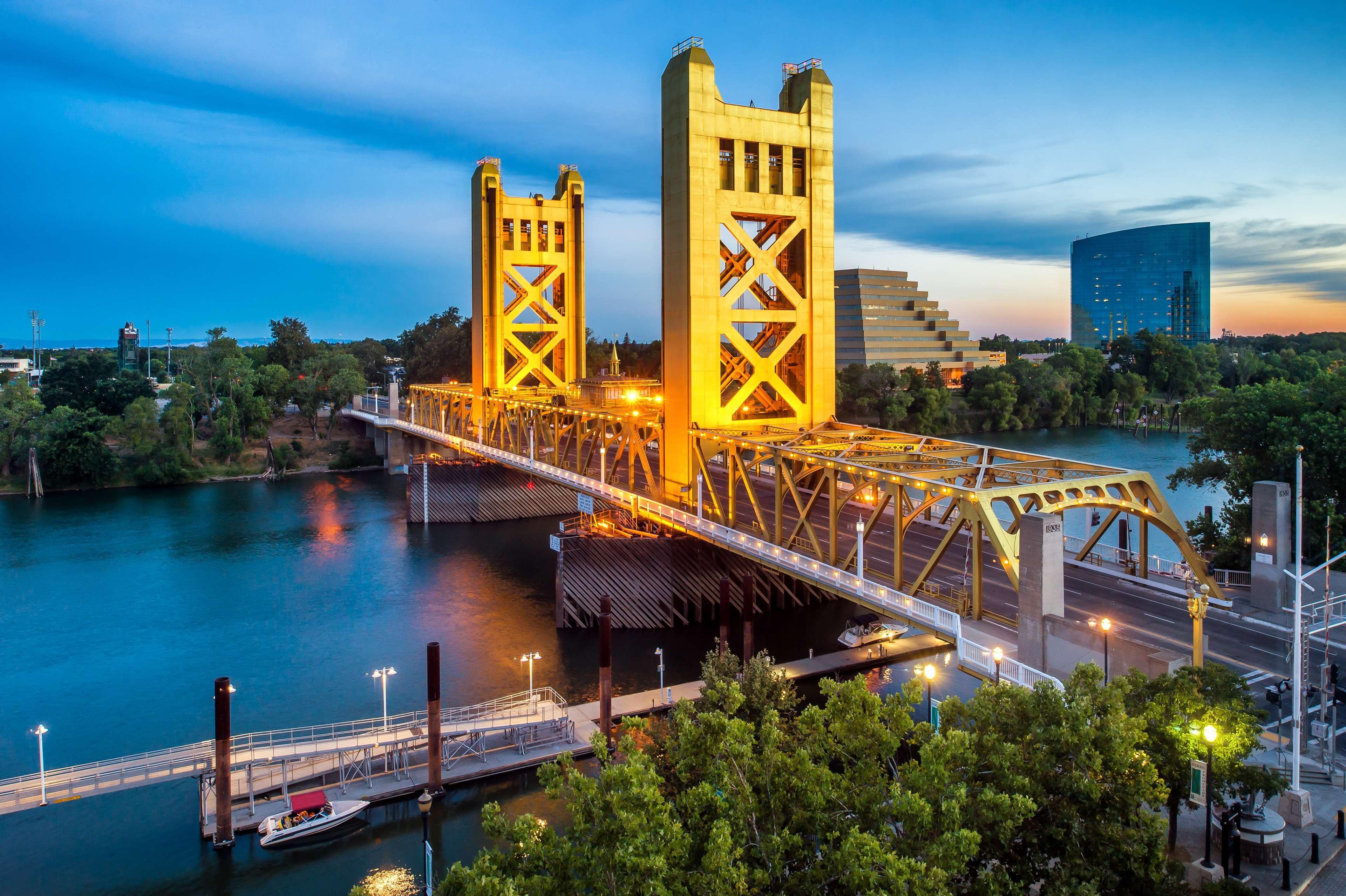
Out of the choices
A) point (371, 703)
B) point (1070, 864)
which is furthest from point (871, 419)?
point (1070, 864)

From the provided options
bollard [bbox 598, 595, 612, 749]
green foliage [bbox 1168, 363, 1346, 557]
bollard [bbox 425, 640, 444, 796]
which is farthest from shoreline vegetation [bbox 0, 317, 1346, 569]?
bollard [bbox 425, 640, 444, 796]

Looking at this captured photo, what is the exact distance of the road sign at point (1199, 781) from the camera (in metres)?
16.4

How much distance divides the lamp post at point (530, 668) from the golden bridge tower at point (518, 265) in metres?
37.9

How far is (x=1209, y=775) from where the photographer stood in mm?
16000

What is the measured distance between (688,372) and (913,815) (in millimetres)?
28716

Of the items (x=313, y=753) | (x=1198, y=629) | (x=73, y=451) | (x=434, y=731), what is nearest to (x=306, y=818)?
(x=313, y=753)

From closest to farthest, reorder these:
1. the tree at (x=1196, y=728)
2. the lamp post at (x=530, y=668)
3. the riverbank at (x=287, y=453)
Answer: the tree at (x=1196, y=728) → the lamp post at (x=530, y=668) → the riverbank at (x=287, y=453)

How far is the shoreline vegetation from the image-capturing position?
39906 mm

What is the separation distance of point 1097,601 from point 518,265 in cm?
5786

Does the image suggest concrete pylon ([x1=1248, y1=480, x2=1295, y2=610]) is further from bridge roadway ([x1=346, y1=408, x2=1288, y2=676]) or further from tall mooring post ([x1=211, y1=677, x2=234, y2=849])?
tall mooring post ([x1=211, y1=677, x2=234, y2=849])

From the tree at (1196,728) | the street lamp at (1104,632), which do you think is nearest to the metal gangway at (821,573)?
the street lamp at (1104,632)

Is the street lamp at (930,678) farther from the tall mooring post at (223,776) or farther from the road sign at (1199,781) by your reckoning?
the tall mooring post at (223,776)

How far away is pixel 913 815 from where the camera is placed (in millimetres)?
13391

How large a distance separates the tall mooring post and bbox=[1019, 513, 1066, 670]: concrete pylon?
19283mm
